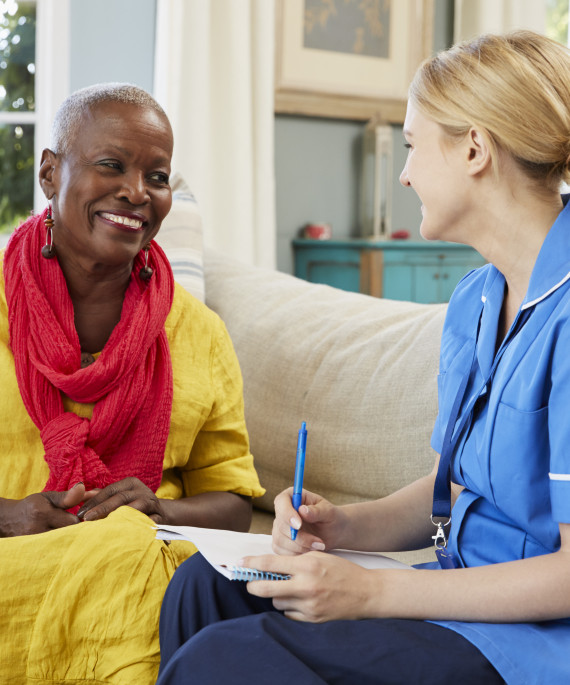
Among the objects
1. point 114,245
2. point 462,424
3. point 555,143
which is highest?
point 555,143

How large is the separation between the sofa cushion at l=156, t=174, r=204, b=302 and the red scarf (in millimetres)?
435

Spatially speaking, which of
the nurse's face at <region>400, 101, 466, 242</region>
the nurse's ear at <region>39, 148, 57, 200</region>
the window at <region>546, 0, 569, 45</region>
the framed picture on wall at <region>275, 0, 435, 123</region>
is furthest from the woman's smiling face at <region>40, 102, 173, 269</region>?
the window at <region>546, 0, 569, 45</region>

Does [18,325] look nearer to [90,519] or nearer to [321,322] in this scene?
[90,519]

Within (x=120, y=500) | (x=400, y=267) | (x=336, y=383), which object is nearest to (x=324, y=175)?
(x=400, y=267)

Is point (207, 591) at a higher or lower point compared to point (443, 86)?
lower

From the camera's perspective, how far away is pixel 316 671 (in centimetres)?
87

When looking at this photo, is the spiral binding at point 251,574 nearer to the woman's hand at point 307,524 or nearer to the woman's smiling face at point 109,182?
the woman's hand at point 307,524

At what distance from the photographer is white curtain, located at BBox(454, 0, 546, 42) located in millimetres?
4070

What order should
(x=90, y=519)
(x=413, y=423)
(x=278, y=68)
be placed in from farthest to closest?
(x=278, y=68)
(x=413, y=423)
(x=90, y=519)

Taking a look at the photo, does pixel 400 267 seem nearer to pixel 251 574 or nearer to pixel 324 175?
pixel 324 175

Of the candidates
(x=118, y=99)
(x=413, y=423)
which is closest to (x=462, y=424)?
(x=413, y=423)

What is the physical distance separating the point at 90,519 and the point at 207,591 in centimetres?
29

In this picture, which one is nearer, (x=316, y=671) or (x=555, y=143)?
(x=316, y=671)

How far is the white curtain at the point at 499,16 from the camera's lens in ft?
13.4
